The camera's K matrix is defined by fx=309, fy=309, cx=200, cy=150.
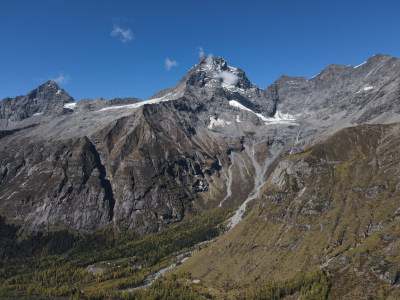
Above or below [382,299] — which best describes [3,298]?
above

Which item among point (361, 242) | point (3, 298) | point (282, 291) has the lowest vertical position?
point (282, 291)

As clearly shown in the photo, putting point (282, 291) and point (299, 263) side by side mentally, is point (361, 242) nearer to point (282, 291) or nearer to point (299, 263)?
point (299, 263)

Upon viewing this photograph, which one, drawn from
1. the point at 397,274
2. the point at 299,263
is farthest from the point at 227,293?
the point at 397,274

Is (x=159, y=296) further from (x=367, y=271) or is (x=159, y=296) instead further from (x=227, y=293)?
(x=367, y=271)

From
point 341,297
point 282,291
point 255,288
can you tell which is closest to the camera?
point 341,297

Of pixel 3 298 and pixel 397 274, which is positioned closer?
pixel 397 274

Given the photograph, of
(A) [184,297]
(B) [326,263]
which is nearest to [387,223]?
(B) [326,263]

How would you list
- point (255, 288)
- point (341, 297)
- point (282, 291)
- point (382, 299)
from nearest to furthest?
1. point (382, 299)
2. point (341, 297)
3. point (282, 291)
4. point (255, 288)
